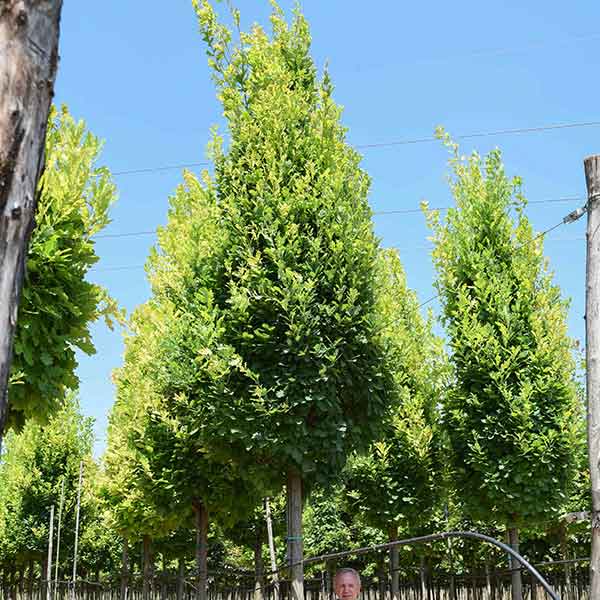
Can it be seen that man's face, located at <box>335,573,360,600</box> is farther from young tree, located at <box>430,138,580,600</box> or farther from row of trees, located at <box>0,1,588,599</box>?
young tree, located at <box>430,138,580,600</box>

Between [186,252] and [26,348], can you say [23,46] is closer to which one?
[26,348]

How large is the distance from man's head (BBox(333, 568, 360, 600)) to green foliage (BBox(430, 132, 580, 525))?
6.91 metres

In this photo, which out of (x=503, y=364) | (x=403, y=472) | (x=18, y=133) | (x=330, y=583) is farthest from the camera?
(x=330, y=583)

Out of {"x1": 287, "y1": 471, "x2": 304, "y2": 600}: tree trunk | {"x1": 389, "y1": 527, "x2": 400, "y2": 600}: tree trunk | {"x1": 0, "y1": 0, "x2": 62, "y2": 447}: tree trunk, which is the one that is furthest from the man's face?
{"x1": 389, "y1": 527, "x2": 400, "y2": 600}: tree trunk

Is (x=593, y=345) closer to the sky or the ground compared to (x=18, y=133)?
closer to the sky

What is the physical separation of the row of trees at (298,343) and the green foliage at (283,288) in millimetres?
35

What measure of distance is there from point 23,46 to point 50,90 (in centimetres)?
13

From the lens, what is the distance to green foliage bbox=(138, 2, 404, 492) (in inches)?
442

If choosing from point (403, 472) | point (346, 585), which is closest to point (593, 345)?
point (346, 585)

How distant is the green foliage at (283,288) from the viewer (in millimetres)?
11227

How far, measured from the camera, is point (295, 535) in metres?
11.3

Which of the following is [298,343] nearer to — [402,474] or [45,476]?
[402,474]

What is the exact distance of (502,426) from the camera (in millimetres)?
14305

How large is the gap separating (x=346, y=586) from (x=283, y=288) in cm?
471
